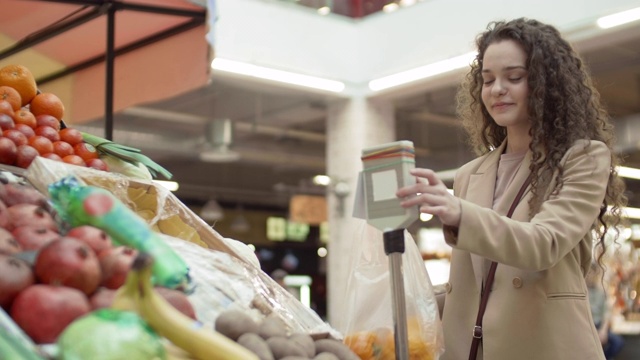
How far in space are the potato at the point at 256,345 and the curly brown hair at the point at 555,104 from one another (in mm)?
807

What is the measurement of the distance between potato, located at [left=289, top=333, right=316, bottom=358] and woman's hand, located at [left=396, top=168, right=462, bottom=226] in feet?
1.06

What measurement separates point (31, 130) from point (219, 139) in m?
8.64

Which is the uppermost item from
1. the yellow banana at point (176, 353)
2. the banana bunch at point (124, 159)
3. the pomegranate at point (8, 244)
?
the banana bunch at point (124, 159)

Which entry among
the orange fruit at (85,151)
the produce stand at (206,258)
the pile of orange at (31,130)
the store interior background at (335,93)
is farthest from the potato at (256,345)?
the store interior background at (335,93)

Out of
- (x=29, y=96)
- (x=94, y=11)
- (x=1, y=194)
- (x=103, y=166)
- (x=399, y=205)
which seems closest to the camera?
(x=399, y=205)

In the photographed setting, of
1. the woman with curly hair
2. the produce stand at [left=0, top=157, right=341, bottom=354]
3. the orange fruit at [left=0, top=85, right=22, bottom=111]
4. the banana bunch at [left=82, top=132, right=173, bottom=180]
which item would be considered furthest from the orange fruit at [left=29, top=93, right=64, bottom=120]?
the woman with curly hair

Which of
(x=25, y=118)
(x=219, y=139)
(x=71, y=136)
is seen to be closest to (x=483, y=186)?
(x=71, y=136)

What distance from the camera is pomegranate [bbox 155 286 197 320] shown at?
1412 mm

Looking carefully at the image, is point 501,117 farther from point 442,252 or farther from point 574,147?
point 442,252

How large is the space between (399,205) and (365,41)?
7870 mm

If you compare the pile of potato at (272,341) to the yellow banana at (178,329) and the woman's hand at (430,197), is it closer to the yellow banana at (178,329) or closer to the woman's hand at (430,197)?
the yellow banana at (178,329)

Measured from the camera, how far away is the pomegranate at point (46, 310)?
126cm

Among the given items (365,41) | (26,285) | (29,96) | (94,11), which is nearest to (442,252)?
(365,41)

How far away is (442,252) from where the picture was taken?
1606 centimetres
